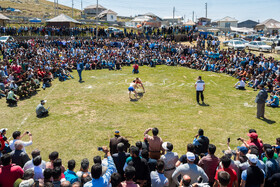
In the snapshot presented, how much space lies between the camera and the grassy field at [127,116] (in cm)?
901

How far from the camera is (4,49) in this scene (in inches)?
1035

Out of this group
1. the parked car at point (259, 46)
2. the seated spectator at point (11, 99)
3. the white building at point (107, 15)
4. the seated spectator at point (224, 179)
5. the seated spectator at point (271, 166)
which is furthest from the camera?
the white building at point (107, 15)

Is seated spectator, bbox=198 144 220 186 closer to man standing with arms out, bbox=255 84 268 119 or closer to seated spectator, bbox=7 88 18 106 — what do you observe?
man standing with arms out, bbox=255 84 268 119

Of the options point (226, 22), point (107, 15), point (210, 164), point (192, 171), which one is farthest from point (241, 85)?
point (107, 15)

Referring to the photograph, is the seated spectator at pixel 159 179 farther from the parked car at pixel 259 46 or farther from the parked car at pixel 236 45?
the parked car at pixel 259 46

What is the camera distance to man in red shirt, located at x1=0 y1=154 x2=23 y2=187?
483 cm

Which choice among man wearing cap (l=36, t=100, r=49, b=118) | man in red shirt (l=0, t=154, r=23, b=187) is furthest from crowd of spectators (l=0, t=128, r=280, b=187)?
man wearing cap (l=36, t=100, r=49, b=118)

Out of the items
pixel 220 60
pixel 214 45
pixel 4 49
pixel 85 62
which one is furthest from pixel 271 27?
pixel 4 49

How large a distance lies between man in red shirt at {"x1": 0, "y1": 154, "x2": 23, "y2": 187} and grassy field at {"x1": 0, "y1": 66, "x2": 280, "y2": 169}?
258 cm

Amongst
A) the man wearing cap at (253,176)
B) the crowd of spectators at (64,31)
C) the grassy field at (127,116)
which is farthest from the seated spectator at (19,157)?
the crowd of spectators at (64,31)

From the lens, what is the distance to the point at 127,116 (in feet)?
38.0

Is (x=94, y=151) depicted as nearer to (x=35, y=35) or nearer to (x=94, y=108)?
(x=94, y=108)

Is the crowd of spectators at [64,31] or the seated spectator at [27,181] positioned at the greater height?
the crowd of spectators at [64,31]

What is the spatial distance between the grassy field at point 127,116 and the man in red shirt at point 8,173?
2.58 meters
